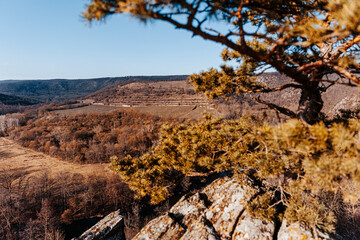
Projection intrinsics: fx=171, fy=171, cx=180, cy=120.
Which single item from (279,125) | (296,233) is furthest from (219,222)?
(279,125)

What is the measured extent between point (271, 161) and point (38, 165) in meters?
63.5

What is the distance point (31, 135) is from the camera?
7462 centimetres

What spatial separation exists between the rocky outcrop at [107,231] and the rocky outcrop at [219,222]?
10.3 ft

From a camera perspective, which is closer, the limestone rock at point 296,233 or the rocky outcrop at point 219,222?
the limestone rock at point 296,233

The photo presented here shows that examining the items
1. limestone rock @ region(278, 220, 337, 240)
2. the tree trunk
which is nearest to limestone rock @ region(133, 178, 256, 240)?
limestone rock @ region(278, 220, 337, 240)

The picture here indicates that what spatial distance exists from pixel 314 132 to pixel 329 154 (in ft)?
1.60

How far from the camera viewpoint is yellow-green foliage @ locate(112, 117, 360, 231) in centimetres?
253

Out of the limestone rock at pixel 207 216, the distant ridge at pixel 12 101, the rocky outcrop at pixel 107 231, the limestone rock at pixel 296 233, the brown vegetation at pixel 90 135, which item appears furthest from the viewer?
the distant ridge at pixel 12 101

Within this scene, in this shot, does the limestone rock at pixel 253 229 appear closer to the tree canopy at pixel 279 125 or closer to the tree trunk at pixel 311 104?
the tree canopy at pixel 279 125

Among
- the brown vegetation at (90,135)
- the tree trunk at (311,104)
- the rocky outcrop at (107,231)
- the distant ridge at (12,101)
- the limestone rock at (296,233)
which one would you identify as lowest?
the brown vegetation at (90,135)

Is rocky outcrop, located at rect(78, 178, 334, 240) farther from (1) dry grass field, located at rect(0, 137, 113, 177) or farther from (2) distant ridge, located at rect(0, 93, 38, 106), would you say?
(2) distant ridge, located at rect(0, 93, 38, 106)

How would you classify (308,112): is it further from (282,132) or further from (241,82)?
(282,132)

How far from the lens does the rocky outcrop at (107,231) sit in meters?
7.89

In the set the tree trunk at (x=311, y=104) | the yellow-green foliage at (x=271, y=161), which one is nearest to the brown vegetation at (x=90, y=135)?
the yellow-green foliage at (x=271, y=161)
